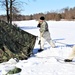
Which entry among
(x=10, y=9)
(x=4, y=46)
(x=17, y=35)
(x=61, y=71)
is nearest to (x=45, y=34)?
(x=17, y=35)

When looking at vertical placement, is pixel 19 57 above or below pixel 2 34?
below

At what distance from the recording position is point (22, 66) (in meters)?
8.66

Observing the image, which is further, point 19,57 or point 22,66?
point 19,57

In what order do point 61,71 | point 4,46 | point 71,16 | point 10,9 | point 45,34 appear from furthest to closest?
point 71,16
point 10,9
point 45,34
point 4,46
point 61,71

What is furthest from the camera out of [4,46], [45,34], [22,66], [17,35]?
[45,34]

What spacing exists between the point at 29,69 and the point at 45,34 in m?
4.56

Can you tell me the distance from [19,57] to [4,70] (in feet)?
7.68

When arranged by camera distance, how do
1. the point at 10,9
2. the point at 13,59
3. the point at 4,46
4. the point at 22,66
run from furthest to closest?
the point at 10,9 < the point at 4,46 < the point at 13,59 < the point at 22,66

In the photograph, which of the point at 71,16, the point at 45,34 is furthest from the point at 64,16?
the point at 45,34

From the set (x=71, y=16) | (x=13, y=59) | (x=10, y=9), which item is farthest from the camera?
(x=71, y=16)

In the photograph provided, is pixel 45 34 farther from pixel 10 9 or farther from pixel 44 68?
pixel 10 9

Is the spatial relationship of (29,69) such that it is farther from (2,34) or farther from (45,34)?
(45,34)

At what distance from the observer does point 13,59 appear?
9641 millimetres

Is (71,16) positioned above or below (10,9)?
below
